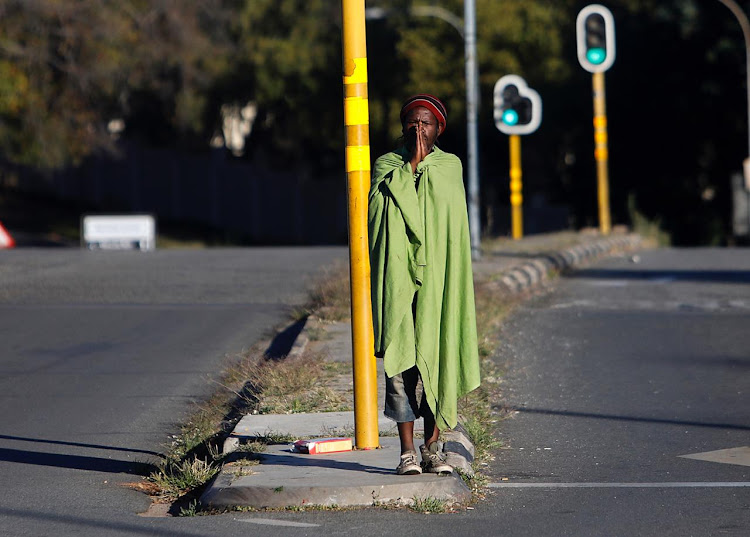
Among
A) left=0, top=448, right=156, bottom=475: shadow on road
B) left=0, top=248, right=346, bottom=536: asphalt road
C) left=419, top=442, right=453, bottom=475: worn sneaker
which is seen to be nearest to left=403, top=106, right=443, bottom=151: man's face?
left=419, top=442, right=453, bottom=475: worn sneaker

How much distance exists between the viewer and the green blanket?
5.75 m

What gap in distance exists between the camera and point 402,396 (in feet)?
19.5

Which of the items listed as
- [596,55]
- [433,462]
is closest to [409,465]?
[433,462]

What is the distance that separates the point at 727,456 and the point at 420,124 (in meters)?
2.61

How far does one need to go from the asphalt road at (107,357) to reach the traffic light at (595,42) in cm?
564

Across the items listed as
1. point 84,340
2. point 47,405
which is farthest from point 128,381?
point 84,340

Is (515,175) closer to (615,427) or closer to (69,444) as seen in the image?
(615,427)

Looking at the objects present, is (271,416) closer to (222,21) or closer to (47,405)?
(47,405)

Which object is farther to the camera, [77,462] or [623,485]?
[77,462]

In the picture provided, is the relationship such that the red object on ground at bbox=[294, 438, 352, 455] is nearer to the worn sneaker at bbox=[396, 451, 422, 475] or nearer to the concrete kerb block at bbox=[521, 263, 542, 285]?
the worn sneaker at bbox=[396, 451, 422, 475]

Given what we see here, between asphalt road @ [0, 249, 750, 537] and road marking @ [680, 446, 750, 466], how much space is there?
29 mm

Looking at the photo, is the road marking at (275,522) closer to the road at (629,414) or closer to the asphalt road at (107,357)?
the asphalt road at (107,357)

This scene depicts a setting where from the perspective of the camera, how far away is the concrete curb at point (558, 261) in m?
14.8

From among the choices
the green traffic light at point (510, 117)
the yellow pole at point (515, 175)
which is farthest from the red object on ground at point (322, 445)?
the yellow pole at point (515, 175)
